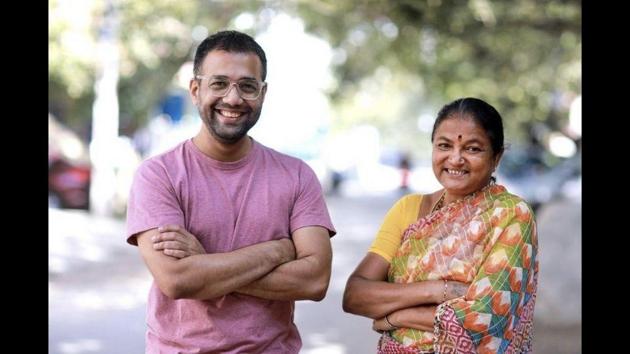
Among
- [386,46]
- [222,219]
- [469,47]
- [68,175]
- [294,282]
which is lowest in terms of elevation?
[294,282]

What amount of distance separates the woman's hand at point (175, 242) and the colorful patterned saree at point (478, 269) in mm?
762

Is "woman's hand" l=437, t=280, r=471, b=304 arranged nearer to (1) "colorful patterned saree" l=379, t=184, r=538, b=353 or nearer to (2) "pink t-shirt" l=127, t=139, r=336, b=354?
(1) "colorful patterned saree" l=379, t=184, r=538, b=353

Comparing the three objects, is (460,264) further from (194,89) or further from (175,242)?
(194,89)

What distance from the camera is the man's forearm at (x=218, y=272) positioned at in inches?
117

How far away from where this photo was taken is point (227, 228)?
312 centimetres

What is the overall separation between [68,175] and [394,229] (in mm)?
16499

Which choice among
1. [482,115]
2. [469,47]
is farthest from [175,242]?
Result: [469,47]

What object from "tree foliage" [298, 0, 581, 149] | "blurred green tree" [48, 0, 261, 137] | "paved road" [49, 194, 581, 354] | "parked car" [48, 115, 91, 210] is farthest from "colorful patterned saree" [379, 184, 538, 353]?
"parked car" [48, 115, 91, 210]

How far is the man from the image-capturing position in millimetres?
3008

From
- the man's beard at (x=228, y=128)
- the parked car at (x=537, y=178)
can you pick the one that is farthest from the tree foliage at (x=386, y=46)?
the man's beard at (x=228, y=128)

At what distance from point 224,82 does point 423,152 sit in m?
90.8

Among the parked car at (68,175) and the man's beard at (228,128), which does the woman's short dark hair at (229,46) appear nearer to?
the man's beard at (228,128)

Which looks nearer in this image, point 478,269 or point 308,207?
point 478,269

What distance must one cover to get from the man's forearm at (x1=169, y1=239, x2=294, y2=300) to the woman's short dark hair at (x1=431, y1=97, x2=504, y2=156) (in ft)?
2.71
